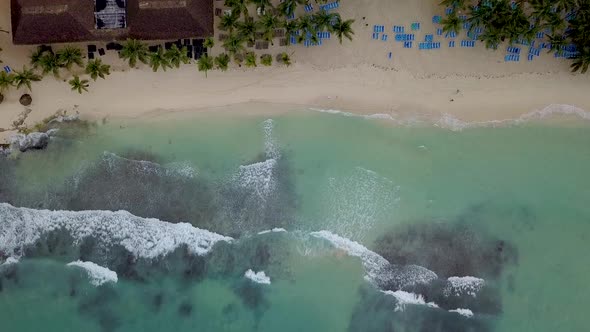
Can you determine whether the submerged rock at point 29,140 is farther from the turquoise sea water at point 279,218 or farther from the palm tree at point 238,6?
the palm tree at point 238,6

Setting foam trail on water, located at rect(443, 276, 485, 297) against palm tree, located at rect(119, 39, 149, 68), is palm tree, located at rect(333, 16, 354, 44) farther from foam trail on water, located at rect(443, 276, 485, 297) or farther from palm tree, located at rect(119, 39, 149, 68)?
foam trail on water, located at rect(443, 276, 485, 297)

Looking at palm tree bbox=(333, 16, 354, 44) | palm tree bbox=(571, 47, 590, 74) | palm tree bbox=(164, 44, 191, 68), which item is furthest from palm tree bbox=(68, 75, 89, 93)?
palm tree bbox=(571, 47, 590, 74)

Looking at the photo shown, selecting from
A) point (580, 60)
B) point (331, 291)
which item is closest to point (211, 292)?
point (331, 291)

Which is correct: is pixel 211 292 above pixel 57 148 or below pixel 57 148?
below

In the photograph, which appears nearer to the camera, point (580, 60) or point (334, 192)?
point (580, 60)

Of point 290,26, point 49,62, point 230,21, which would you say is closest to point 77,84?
point 49,62

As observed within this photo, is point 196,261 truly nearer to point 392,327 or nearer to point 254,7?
point 392,327

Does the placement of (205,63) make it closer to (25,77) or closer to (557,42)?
(25,77)

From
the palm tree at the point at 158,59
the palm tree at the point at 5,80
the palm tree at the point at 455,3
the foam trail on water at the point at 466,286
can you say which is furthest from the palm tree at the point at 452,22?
the palm tree at the point at 5,80
